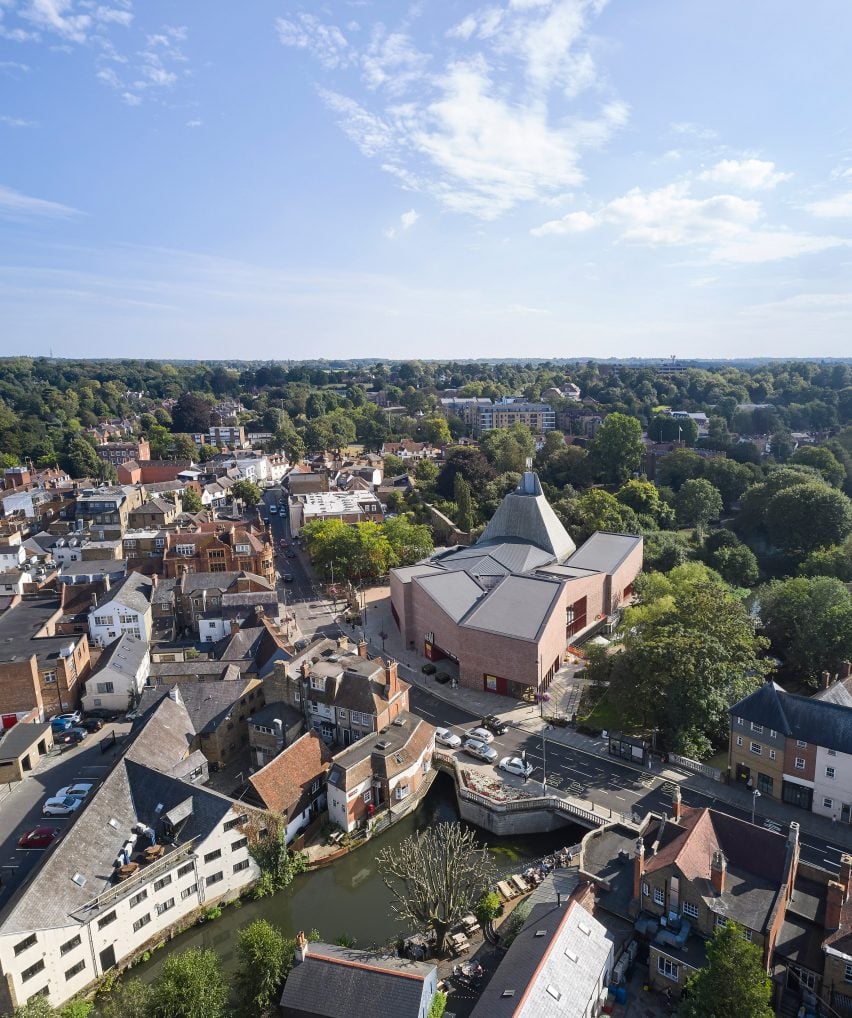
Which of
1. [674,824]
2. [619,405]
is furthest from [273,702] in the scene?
[619,405]

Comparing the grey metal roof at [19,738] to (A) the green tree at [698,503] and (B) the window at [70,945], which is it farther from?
(A) the green tree at [698,503]

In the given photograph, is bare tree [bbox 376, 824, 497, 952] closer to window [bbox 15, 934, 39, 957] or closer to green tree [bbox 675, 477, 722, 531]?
window [bbox 15, 934, 39, 957]

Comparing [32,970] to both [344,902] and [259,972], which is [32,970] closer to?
[259,972]

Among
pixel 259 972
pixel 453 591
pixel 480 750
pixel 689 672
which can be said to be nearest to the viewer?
pixel 259 972

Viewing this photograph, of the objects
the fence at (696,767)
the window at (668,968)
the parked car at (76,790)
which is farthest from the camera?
the fence at (696,767)

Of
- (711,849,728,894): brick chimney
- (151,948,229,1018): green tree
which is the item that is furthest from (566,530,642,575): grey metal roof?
(151,948,229,1018): green tree

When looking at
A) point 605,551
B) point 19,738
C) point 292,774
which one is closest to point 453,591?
point 605,551

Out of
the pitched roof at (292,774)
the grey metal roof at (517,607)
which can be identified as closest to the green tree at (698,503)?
the grey metal roof at (517,607)

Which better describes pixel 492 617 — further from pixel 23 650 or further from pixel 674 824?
pixel 23 650

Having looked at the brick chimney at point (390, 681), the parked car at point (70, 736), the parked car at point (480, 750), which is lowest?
the parked car at point (70, 736)
